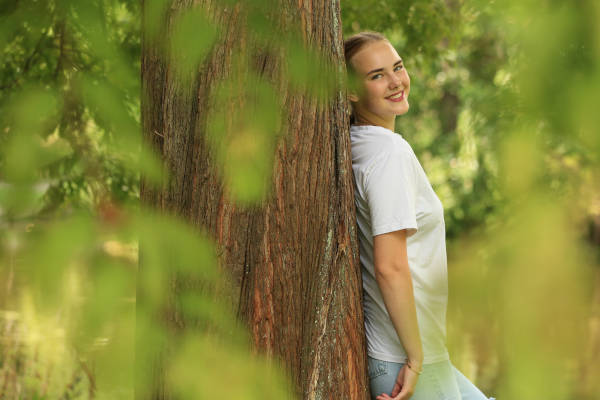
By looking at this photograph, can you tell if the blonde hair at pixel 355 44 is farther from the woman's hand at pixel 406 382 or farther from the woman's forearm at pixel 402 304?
the woman's hand at pixel 406 382

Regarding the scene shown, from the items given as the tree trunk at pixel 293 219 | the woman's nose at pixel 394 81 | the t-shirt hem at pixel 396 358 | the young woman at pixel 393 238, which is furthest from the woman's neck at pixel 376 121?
the t-shirt hem at pixel 396 358

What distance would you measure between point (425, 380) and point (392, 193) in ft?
1.98

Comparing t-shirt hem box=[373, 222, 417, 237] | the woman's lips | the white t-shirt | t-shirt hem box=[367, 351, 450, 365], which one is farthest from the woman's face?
t-shirt hem box=[367, 351, 450, 365]

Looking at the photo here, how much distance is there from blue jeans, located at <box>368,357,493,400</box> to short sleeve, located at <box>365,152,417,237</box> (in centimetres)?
43

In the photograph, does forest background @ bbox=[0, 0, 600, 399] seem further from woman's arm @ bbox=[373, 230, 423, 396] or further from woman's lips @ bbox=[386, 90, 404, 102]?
woman's lips @ bbox=[386, 90, 404, 102]

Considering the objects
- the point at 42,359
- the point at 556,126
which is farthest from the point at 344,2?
the point at 556,126

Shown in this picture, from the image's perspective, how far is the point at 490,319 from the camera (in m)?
0.69

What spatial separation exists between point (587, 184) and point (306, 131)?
122 cm

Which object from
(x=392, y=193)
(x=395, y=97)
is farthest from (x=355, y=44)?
(x=392, y=193)

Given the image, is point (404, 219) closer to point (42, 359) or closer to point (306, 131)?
point (306, 131)

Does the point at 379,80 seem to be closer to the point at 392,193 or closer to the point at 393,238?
the point at 392,193

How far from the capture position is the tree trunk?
1.90m

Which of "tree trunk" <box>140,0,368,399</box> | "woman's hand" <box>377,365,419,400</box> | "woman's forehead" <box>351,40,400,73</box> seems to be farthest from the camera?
"woman's forehead" <box>351,40,400,73</box>

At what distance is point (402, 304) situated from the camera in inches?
77.5
